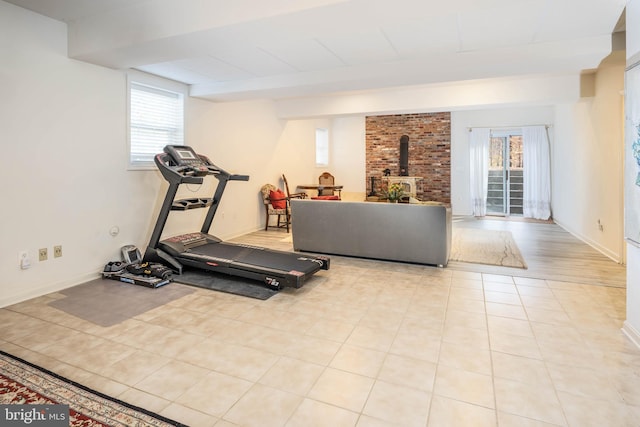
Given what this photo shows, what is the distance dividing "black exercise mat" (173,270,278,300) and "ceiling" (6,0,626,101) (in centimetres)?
242

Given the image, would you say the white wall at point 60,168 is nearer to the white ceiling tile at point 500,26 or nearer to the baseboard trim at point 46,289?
the baseboard trim at point 46,289

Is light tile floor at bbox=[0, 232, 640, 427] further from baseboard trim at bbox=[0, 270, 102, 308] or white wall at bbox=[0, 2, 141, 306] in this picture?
white wall at bbox=[0, 2, 141, 306]

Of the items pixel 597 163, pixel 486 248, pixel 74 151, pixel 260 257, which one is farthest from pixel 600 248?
pixel 74 151

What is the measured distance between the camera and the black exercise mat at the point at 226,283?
3695 millimetres

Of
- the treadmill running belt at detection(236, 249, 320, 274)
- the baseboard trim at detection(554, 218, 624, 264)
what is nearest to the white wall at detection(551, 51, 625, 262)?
the baseboard trim at detection(554, 218, 624, 264)

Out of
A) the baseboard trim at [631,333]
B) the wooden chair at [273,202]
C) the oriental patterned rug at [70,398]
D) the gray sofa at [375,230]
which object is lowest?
the oriental patterned rug at [70,398]

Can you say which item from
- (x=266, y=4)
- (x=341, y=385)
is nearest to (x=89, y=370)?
(x=341, y=385)

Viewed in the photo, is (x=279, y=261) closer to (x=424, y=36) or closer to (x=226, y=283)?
(x=226, y=283)

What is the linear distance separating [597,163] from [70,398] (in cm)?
680

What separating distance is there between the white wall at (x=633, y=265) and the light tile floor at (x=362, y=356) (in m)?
0.13

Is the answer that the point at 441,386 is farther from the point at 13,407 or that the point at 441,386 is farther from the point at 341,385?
the point at 13,407

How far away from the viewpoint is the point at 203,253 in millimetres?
4387

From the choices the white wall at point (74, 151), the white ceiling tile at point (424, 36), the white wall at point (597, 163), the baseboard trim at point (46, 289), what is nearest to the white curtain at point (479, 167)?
the white wall at point (597, 163)

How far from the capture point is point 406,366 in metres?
2.32
